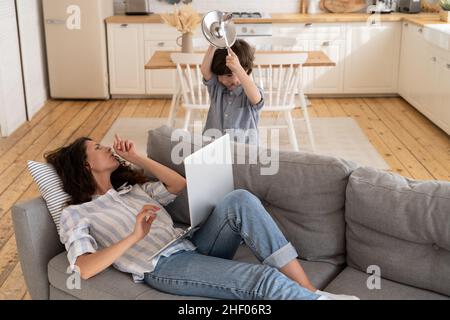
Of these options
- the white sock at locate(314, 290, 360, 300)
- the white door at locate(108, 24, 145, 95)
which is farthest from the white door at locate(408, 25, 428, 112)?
the white sock at locate(314, 290, 360, 300)

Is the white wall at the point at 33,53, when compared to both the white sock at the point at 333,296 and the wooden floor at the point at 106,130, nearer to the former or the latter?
the wooden floor at the point at 106,130

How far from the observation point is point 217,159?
2.38 metres

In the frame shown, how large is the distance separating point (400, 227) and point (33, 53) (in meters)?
4.98

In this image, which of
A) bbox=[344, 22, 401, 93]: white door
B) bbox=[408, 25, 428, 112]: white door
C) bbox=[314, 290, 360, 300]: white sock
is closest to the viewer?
bbox=[314, 290, 360, 300]: white sock

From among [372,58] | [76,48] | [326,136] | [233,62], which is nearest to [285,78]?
[326,136]

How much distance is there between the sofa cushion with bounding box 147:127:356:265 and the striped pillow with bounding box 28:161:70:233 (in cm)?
66

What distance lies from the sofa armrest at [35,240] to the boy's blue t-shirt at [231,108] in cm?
129

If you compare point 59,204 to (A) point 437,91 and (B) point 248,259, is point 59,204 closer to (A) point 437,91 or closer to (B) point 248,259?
(B) point 248,259

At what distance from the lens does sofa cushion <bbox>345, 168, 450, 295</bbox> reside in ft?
6.98

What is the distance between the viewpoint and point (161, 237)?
7.66 feet

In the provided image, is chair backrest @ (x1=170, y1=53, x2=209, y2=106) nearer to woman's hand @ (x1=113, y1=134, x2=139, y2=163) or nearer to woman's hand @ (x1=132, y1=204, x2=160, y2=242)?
woman's hand @ (x1=113, y1=134, x2=139, y2=163)

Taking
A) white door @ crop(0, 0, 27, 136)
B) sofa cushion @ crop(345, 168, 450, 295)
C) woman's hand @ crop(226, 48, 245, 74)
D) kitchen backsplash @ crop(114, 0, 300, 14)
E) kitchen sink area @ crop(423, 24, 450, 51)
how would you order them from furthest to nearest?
kitchen backsplash @ crop(114, 0, 300, 14) < white door @ crop(0, 0, 27, 136) < kitchen sink area @ crop(423, 24, 450, 51) < woman's hand @ crop(226, 48, 245, 74) < sofa cushion @ crop(345, 168, 450, 295)

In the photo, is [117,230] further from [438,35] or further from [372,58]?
[372,58]

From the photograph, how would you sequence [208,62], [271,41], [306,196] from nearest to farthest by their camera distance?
[306,196]
[208,62]
[271,41]
